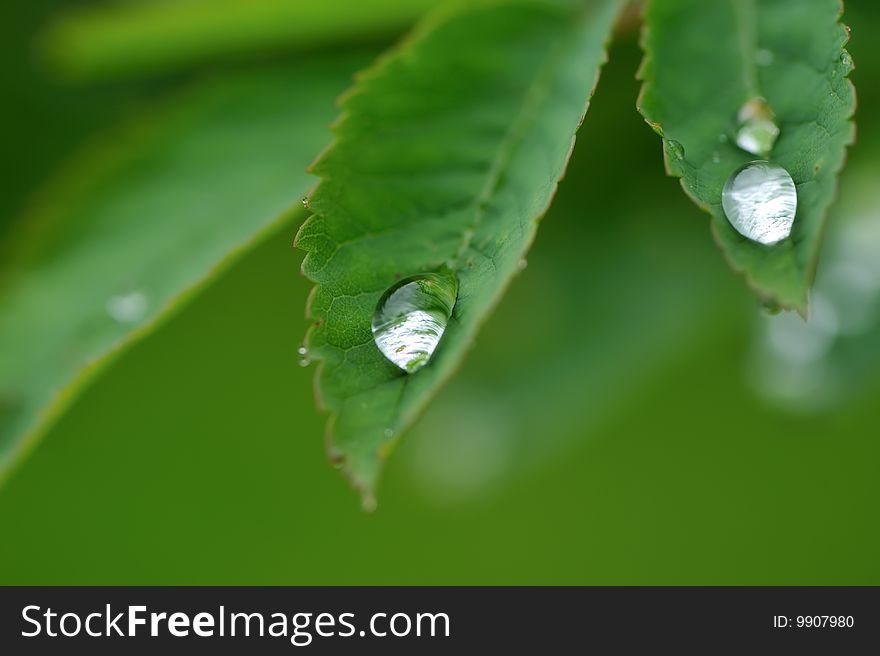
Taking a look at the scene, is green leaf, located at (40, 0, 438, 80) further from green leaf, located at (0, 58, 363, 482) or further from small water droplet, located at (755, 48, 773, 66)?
small water droplet, located at (755, 48, 773, 66)

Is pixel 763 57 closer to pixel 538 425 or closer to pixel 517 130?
pixel 517 130

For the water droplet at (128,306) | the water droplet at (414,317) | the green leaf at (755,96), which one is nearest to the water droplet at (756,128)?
the green leaf at (755,96)

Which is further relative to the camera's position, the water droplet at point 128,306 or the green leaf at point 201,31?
the green leaf at point 201,31

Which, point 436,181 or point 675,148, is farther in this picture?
point 436,181

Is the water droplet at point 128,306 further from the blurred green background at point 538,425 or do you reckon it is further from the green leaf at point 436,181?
the blurred green background at point 538,425

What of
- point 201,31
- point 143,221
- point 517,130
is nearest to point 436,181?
point 517,130

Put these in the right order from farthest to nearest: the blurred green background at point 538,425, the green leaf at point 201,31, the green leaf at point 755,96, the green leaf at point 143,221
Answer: the blurred green background at point 538,425, the green leaf at point 201,31, the green leaf at point 143,221, the green leaf at point 755,96
